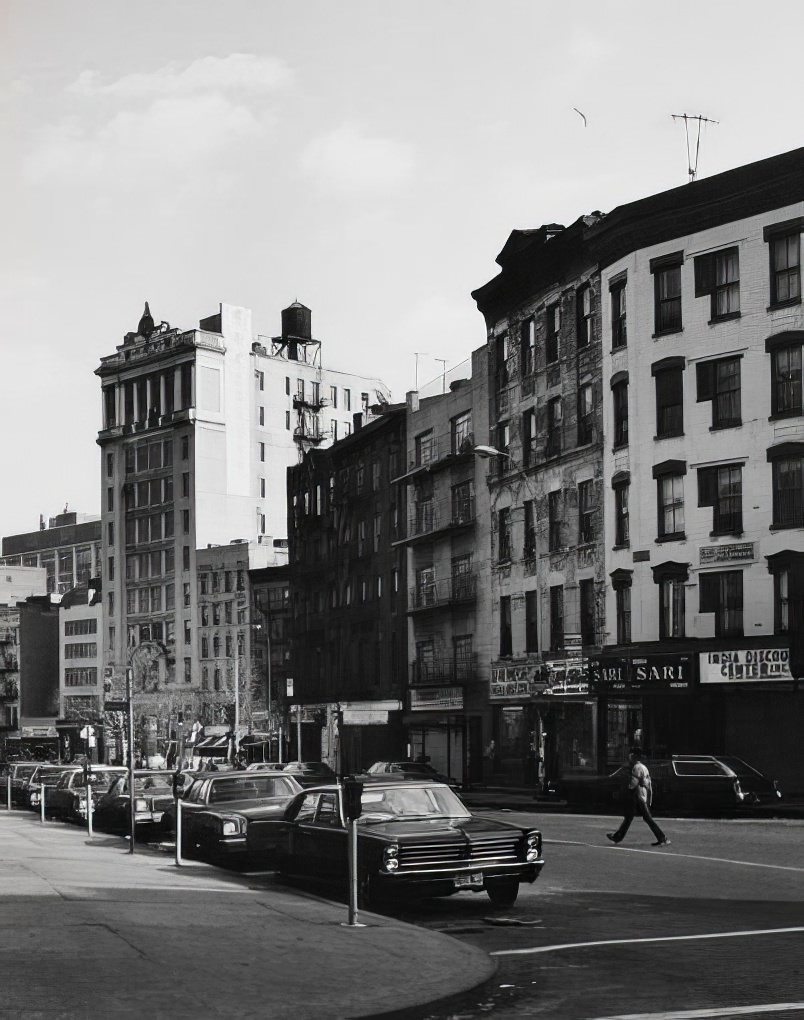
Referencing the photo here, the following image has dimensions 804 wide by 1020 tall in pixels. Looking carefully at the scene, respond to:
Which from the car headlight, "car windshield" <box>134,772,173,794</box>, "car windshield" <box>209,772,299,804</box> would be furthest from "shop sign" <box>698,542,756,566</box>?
the car headlight

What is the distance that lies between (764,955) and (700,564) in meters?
35.1

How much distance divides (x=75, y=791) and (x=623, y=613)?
19625mm

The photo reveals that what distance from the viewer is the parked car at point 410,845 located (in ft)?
56.0

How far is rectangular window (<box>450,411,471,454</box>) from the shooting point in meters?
65.1

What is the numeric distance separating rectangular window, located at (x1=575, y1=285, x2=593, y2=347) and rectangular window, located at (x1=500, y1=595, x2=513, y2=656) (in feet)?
37.1

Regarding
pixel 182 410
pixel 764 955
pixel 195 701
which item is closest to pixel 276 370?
pixel 182 410

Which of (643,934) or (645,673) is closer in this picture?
(643,934)

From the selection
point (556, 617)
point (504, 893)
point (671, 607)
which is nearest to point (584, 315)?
point (556, 617)

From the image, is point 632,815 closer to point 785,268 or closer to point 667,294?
point 785,268

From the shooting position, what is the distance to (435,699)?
66500mm

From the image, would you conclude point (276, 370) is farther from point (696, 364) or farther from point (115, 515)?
point (696, 364)

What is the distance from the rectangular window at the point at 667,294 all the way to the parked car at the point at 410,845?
32.6 m

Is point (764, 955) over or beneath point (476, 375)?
beneath

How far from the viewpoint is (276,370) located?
438ft
